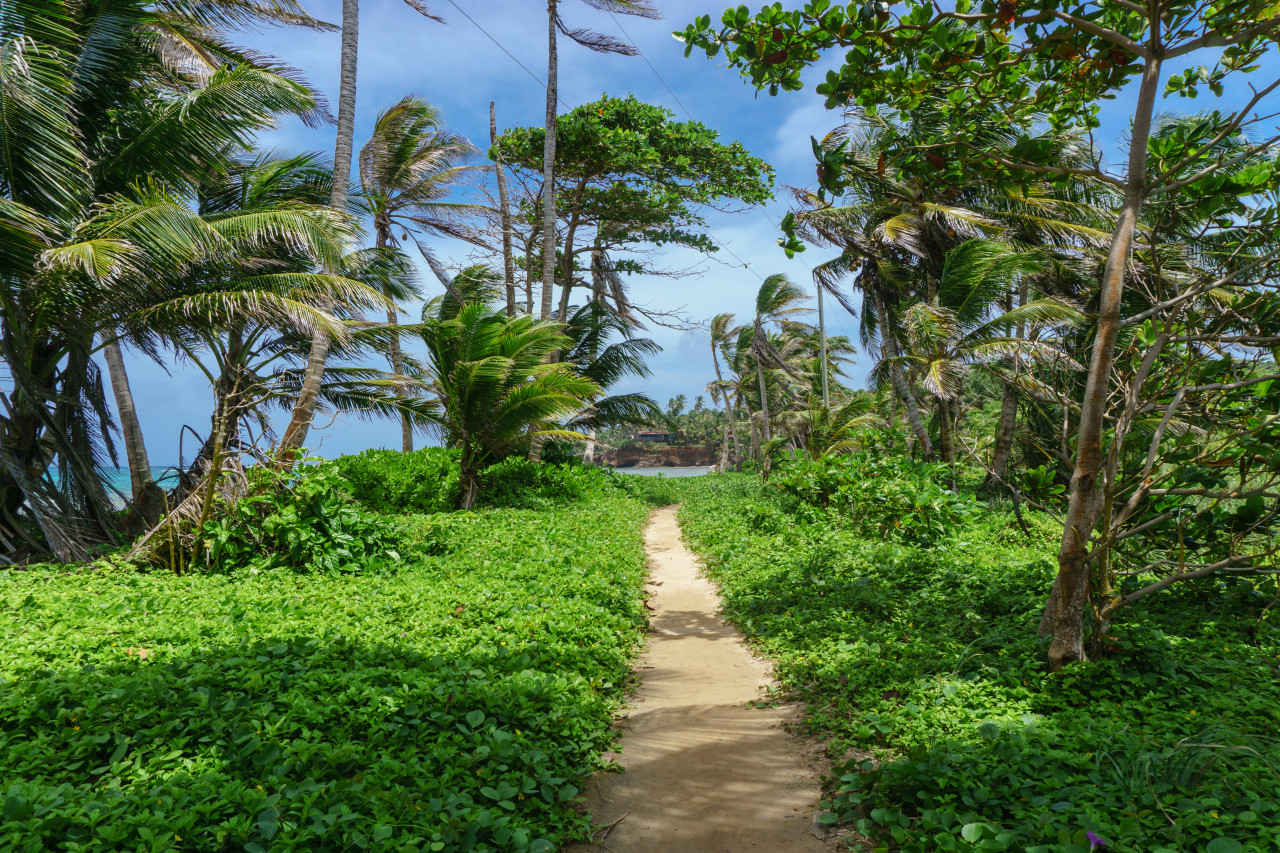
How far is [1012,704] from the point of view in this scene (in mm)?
3709

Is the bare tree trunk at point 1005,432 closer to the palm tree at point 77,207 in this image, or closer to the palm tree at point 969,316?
the palm tree at point 969,316

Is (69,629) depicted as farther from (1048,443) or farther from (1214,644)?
(1048,443)

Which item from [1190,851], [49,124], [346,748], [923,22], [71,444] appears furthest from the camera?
[71,444]

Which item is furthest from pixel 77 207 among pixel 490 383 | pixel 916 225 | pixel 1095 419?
pixel 916 225

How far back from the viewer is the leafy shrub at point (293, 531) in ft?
21.9

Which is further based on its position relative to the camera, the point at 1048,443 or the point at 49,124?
the point at 1048,443

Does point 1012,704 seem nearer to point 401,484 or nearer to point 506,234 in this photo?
point 401,484

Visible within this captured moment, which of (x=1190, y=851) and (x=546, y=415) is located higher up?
(x=546, y=415)

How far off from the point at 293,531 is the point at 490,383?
4.88 meters

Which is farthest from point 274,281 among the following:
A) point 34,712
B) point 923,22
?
point 923,22

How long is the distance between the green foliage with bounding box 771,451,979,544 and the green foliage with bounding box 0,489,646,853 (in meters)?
4.07

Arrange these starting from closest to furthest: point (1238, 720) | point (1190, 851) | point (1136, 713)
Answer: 1. point (1190, 851)
2. point (1238, 720)
3. point (1136, 713)

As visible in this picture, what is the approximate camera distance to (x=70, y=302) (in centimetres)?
677

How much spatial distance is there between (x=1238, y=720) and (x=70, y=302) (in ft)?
32.5
